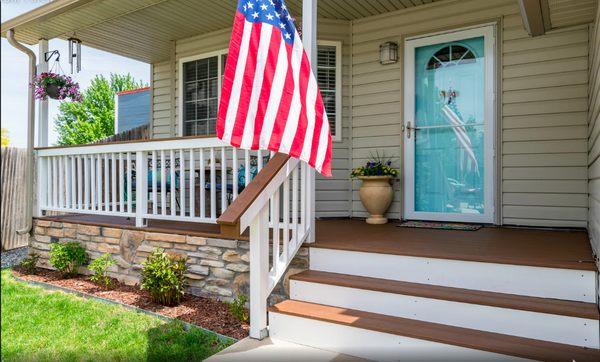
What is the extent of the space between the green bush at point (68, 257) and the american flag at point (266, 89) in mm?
2971

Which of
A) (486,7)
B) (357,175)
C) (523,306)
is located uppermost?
(486,7)

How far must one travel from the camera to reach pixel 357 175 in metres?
5.07

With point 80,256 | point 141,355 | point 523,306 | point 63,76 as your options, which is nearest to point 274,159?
point 141,355

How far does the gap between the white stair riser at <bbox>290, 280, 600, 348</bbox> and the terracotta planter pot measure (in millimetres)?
2019

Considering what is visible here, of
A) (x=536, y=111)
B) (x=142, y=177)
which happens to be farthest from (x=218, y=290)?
(x=536, y=111)

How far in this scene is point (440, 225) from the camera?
15.2ft

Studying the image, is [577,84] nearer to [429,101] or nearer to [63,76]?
[429,101]

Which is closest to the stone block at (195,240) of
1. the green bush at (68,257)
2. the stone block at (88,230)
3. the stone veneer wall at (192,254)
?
the stone veneer wall at (192,254)

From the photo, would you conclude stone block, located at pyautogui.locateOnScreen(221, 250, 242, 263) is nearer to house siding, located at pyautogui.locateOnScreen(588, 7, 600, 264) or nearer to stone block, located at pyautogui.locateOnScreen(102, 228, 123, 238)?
stone block, located at pyautogui.locateOnScreen(102, 228, 123, 238)

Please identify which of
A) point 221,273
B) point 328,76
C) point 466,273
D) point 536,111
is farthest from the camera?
point 328,76

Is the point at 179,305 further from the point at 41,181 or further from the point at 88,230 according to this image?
the point at 41,181

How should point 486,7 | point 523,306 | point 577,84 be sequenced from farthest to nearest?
point 486,7 < point 577,84 < point 523,306

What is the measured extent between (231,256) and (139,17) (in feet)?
11.7

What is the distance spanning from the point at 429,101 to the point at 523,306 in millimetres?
2936
